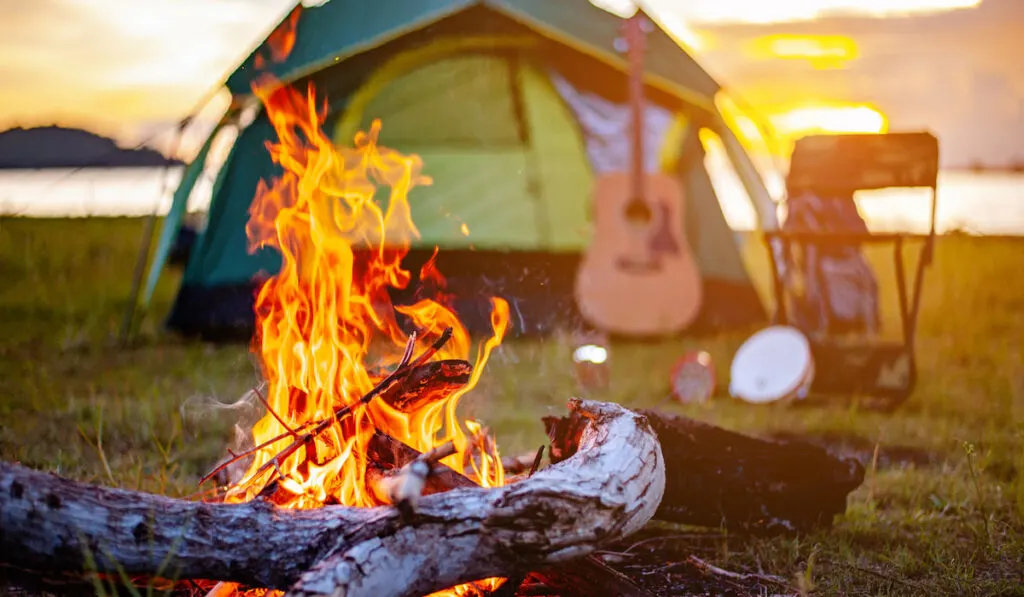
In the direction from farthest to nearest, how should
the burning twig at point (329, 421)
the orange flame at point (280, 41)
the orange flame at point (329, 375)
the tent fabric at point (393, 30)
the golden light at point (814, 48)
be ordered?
the golden light at point (814, 48) < the tent fabric at point (393, 30) < the orange flame at point (280, 41) < the orange flame at point (329, 375) < the burning twig at point (329, 421)

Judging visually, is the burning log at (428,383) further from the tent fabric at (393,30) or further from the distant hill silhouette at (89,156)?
the tent fabric at (393,30)

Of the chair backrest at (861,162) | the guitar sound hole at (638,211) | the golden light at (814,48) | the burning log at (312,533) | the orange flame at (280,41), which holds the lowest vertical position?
the burning log at (312,533)

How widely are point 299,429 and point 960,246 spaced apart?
1055 centimetres

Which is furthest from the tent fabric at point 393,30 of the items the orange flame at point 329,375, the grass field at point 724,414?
the orange flame at point 329,375

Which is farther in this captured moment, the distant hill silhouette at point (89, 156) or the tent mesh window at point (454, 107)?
the tent mesh window at point (454, 107)

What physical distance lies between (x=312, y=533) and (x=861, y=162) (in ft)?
15.2

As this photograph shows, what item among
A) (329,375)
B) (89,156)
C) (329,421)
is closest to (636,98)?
(89,156)

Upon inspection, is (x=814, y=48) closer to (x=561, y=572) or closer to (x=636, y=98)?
(x=636, y=98)

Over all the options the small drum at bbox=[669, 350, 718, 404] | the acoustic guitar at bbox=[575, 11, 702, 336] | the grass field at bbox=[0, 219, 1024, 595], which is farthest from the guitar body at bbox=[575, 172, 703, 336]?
the small drum at bbox=[669, 350, 718, 404]

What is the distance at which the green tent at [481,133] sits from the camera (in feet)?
23.7

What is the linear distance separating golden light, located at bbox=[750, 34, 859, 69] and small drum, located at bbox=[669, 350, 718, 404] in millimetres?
3701

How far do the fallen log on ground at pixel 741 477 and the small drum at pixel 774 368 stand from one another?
8.10 feet

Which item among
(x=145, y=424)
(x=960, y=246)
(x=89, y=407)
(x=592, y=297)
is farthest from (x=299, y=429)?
(x=960, y=246)

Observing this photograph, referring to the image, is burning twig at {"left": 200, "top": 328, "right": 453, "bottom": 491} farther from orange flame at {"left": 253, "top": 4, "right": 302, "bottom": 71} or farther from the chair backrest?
orange flame at {"left": 253, "top": 4, "right": 302, "bottom": 71}
